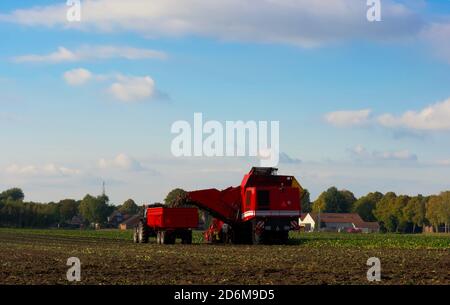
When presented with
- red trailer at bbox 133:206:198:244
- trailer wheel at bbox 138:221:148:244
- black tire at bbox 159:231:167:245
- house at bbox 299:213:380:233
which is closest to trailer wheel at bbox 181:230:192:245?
red trailer at bbox 133:206:198:244

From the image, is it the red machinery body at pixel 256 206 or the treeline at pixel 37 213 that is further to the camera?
the treeline at pixel 37 213

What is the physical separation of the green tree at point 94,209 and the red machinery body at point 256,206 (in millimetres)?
152011

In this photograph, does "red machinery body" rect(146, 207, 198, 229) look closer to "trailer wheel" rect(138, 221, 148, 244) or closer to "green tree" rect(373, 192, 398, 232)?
"trailer wheel" rect(138, 221, 148, 244)

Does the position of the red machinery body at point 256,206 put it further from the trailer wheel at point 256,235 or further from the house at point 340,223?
the house at point 340,223

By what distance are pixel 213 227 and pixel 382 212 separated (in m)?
143

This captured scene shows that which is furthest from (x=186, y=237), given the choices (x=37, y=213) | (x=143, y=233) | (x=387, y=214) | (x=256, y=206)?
(x=387, y=214)

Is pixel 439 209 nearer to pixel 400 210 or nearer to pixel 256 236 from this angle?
pixel 400 210

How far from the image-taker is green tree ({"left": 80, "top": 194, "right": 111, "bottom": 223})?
193875 mm

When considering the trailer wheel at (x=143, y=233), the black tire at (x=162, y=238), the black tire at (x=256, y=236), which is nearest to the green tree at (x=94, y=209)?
the trailer wheel at (x=143, y=233)

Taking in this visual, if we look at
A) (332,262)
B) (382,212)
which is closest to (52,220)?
(382,212)

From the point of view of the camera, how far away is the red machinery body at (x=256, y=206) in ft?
138

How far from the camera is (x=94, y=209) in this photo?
638 ft

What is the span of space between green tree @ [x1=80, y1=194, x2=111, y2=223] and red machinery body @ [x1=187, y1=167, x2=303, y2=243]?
152 metres

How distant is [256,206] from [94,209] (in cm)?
15722
